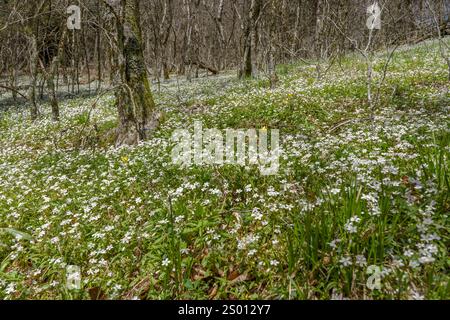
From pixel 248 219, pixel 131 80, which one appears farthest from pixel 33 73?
pixel 248 219

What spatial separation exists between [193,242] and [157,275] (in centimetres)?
57

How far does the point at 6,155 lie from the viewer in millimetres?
8047

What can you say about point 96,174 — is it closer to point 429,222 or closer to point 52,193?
point 52,193

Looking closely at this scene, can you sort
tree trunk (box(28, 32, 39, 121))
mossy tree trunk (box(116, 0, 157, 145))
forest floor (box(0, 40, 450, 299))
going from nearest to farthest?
forest floor (box(0, 40, 450, 299)), mossy tree trunk (box(116, 0, 157, 145)), tree trunk (box(28, 32, 39, 121))

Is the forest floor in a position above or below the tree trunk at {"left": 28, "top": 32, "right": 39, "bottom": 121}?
below

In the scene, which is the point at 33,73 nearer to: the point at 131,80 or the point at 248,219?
the point at 131,80

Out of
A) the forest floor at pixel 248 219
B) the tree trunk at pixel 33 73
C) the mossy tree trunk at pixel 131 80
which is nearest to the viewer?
the forest floor at pixel 248 219

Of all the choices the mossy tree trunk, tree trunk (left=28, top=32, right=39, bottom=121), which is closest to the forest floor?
the mossy tree trunk

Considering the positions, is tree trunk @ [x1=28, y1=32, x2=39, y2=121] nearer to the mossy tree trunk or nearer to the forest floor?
the forest floor

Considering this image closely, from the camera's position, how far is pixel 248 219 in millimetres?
3689

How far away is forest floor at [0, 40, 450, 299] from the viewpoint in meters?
2.75

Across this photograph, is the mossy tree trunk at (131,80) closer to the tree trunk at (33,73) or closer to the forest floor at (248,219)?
the forest floor at (248,219)

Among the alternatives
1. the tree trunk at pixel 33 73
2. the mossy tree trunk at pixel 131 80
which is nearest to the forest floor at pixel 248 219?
the mossy tree trunk at pixel 131 80

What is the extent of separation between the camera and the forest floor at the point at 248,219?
2.75m
